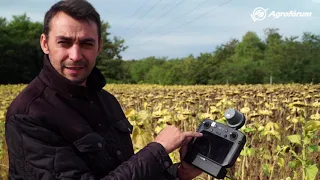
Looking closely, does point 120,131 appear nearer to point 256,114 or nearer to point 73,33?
point 73,33

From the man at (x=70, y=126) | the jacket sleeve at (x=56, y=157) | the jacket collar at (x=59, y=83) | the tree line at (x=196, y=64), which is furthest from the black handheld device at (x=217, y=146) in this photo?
the tree line at (x=196, y=64)

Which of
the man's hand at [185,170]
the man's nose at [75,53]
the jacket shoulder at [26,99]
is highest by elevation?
the man's nose at [75,53]

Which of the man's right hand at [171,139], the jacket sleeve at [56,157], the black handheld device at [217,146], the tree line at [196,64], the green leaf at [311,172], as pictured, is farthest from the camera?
the tree line at [196,64]

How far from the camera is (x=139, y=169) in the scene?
127cm

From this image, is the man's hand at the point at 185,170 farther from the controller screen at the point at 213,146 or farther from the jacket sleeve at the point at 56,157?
the jacket sleeve at the point at 56,157

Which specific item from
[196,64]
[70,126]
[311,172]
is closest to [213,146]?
[70,126]

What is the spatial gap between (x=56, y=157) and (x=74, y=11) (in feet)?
1.56

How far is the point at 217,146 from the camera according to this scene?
1.52 m

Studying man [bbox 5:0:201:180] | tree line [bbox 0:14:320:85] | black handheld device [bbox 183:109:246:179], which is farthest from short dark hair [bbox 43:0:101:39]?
tree line [bbox 0:14:320:85]

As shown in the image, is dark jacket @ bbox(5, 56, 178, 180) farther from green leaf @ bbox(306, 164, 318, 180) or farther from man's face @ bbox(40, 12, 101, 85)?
green leaf @ bbox(306, 164, 318, 180)

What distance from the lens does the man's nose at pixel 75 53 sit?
1378 millimetres

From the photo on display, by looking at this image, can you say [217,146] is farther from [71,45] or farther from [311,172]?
Answer: [311,172]

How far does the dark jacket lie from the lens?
1.24 m

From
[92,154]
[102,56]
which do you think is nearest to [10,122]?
[92,154]
